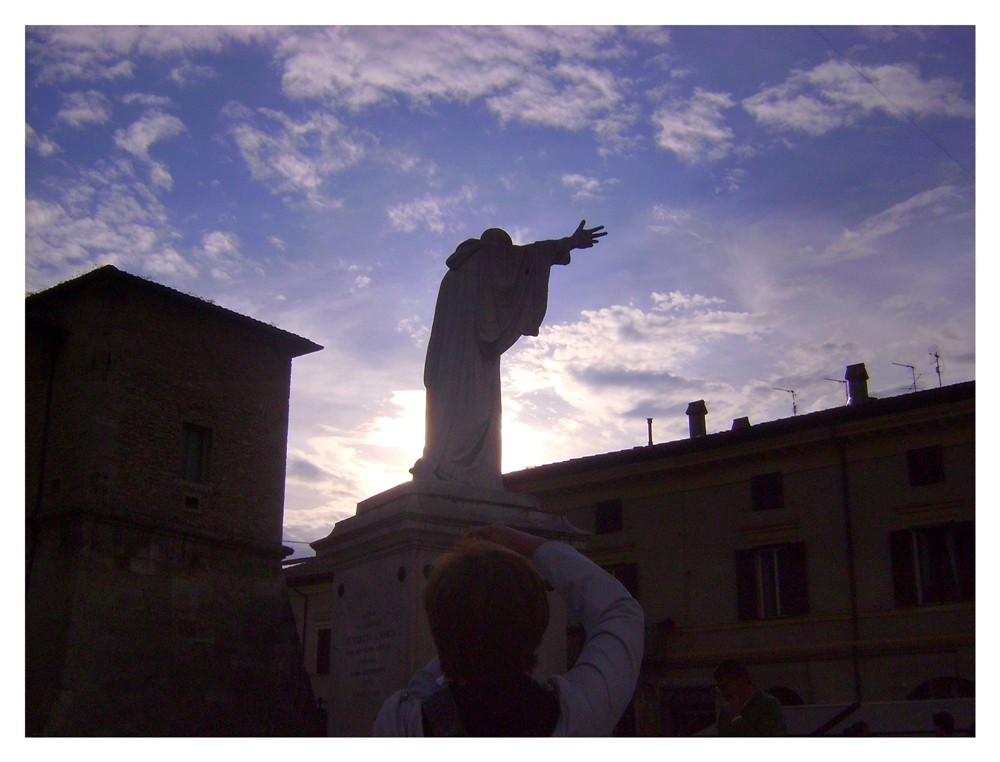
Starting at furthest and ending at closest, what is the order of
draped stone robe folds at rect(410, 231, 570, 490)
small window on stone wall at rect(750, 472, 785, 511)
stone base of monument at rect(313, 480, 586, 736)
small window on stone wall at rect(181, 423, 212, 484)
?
small window on stone wall at rect(750, 472, 785, 511)
small window on stone wall at rect(181, 423, 212, 484)
draped stone robe folds at rect(410, 231, 570, 490)
stone base of monument at rect(313, 480, 586, 736)

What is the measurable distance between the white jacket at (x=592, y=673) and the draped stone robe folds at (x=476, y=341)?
3.86 m

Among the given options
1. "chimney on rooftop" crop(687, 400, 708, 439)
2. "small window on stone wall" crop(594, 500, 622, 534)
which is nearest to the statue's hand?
"small window on stone wall" crop(594, 500, 622, 534)

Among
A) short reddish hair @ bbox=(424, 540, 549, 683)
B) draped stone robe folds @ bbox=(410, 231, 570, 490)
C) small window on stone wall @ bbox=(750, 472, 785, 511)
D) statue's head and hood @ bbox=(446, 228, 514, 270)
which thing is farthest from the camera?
small window on stone wall @ bbox=(750, 472, 785, 511)

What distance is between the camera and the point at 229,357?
83.9ft

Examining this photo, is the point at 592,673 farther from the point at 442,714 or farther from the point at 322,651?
the point at 322,651

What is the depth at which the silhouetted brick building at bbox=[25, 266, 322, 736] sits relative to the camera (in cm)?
2136

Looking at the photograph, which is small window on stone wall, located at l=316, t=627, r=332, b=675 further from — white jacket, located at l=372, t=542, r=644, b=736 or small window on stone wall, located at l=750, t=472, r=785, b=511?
white jacket, located at l=372, t=542, r=644, b=736

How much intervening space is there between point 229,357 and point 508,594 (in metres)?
24.4

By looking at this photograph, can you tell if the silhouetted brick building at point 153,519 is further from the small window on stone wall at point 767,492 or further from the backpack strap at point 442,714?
the backpack strap at point 442,714

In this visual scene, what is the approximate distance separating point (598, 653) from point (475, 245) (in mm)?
4909

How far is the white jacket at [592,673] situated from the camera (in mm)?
2180

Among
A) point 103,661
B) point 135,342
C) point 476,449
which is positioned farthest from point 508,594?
point 135,342

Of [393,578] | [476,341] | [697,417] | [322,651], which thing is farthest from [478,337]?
[322,651]
